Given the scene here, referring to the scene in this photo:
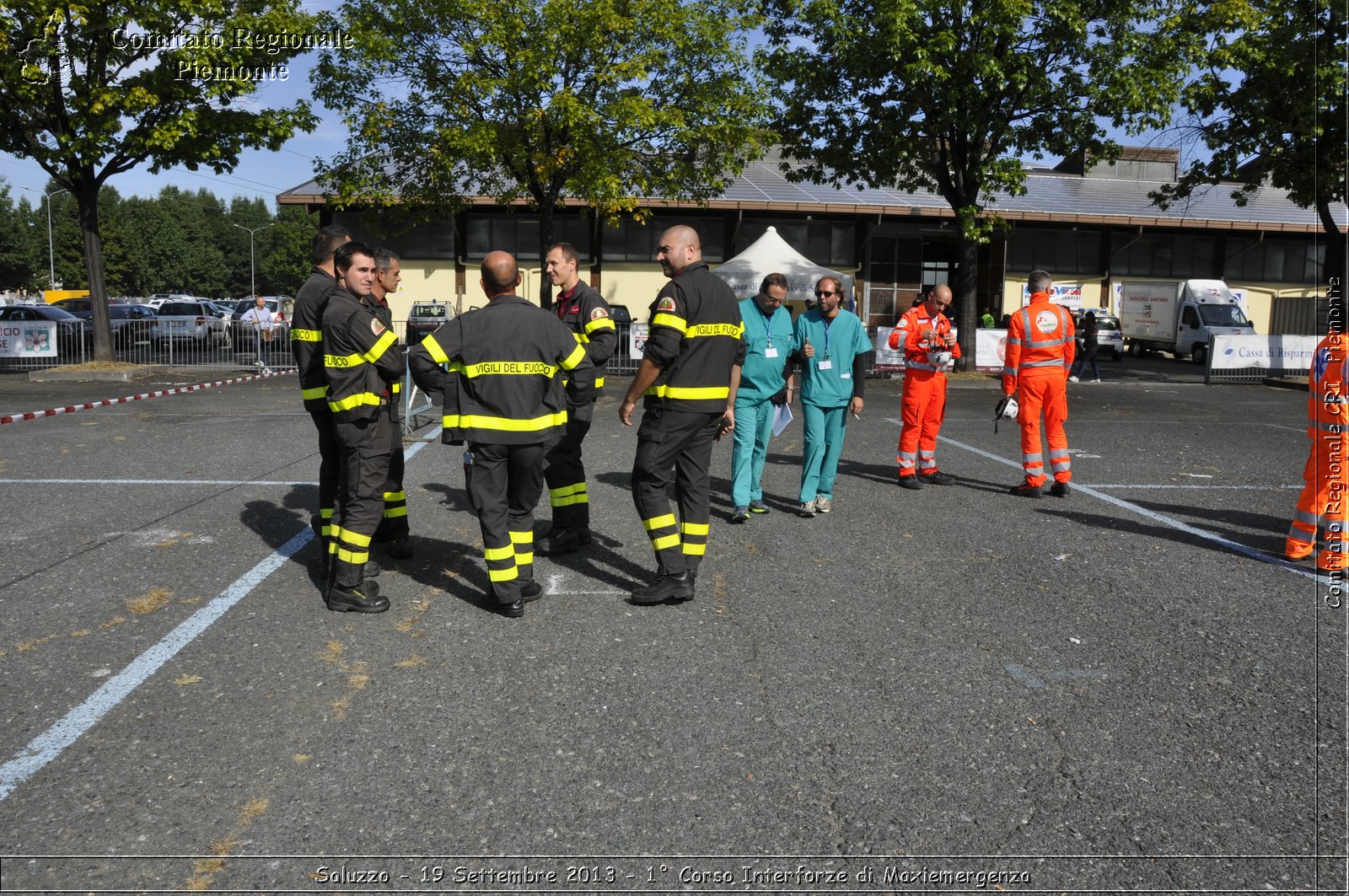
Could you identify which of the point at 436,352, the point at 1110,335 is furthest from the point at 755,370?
the point at 1110,335

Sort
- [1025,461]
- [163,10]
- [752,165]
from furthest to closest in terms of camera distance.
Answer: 1. [752,165]
2. [163,10]
3. [1025,461]

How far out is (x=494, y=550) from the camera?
5012mm

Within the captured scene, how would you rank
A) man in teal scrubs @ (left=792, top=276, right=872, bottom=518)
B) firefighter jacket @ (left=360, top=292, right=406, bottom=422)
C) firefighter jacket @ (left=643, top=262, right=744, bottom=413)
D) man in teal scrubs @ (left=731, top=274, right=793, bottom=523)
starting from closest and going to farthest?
firefighter jacket @ (left=643, top=262, right=744, bottom=413)
firefighter jacket @ (left=360, top=292, right=406, bottom=422)
man in teal scrubs @ (left=731, top=274, right=793, bottom=523)
man in teal scrubs @ (left=792, top=276, right=872, bottom=518)

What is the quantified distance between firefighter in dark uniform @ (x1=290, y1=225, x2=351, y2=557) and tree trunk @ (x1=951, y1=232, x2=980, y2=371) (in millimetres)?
18000

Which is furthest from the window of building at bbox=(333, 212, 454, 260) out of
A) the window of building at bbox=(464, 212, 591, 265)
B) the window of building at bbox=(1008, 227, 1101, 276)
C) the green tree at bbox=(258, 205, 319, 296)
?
the green tree at bbox=(258, 205, 319, 296)

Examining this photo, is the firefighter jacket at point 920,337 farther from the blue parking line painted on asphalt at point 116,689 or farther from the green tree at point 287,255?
the green tree at point 287,255

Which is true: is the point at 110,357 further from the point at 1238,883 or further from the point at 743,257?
the point at 1238,883

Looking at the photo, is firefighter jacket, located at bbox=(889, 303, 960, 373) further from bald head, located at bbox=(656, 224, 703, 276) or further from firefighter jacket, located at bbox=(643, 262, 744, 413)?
bald head, located at bbox=(656, 224, 703, 276)

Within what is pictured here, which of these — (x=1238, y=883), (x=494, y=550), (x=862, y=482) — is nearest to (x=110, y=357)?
(x=862, y=482)

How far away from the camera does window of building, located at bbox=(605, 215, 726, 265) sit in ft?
112

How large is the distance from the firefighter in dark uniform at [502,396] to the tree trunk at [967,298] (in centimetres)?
1819

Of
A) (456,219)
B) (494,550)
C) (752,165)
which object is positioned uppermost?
(752,165)

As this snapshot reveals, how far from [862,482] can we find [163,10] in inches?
619

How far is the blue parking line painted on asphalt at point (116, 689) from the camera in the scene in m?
3.41
